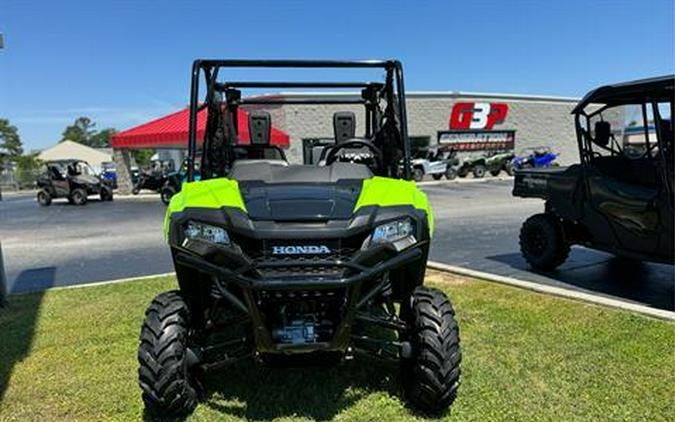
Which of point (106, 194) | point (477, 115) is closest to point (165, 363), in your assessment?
point (106, 194)

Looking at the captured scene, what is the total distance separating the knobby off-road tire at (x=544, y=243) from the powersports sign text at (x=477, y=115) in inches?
959

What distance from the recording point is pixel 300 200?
9.02ft

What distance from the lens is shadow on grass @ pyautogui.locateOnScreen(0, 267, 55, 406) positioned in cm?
379

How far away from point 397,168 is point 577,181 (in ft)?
9.70

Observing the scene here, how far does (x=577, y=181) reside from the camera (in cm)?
586

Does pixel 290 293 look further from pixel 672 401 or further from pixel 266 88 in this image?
pixel 266 88

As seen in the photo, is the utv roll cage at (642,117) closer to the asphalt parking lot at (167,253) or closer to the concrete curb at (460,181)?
the asphalt parking lot at (167,253)

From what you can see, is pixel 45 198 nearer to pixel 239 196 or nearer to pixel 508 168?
pixel 239 196

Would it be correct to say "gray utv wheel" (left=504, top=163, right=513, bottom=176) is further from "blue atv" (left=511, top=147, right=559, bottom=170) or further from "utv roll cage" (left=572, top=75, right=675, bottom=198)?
"utv roll cage" (left=572, top=75, right=675, bottom=198)

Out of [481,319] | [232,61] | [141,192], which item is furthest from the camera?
[141,192]

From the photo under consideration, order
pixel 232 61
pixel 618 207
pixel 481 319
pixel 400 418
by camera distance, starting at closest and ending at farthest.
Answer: pixel 400 418, pixel 232 61, pixel 481 319, pixel 618 207

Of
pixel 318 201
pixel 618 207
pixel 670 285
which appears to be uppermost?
pixel 318 201

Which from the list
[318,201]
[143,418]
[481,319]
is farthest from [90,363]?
[481,319]

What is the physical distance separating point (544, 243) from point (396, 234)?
406cm
